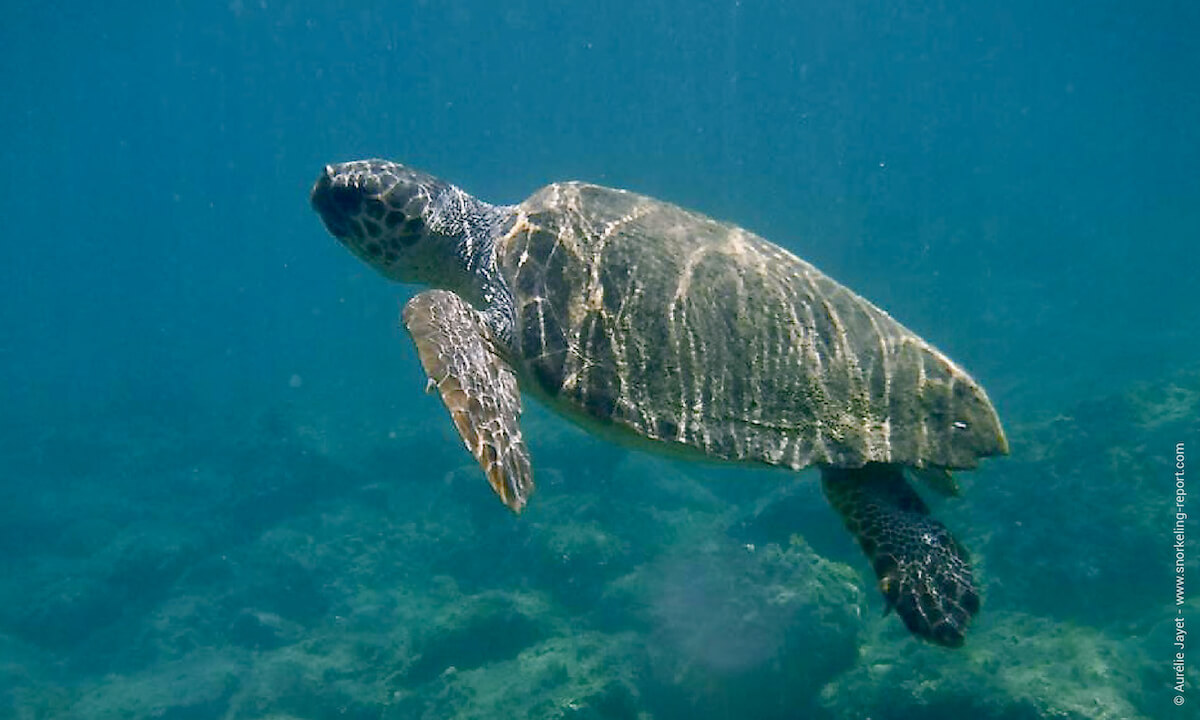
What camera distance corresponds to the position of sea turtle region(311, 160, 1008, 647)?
3.63m

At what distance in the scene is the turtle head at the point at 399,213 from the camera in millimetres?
4910

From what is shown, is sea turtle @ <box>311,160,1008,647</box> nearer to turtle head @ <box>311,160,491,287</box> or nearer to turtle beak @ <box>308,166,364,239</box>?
turtle head @ <box>311,160,491,287</box>

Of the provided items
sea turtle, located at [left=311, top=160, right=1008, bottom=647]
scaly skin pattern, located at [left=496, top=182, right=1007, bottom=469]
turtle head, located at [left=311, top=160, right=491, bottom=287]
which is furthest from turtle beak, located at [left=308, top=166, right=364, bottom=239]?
scaly skin pattern, located at [left=496, top=182, right=1007, bottom=469]

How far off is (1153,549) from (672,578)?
5.14m

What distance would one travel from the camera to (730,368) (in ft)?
12.5

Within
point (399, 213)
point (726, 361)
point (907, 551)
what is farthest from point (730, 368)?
point (399, 213)

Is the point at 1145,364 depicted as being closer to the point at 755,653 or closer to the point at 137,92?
the point at 755,653

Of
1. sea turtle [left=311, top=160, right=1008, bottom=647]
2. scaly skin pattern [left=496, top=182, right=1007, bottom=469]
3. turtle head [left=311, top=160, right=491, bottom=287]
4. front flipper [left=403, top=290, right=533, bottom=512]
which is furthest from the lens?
turtle head [left=311, top=160, right=491, bottom=287]

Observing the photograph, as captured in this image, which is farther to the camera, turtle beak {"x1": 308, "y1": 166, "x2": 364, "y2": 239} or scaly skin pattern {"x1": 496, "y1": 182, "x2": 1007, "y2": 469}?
turtle beak {"x1": 308, "y1": 166, "x2": 364, "y2": 239}

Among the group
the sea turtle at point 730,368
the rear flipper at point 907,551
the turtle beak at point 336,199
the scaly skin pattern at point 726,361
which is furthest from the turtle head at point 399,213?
the rear flipper at point 907,551

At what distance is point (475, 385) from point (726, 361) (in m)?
1.27

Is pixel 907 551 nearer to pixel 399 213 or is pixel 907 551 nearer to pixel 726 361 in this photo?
pixel 726 361

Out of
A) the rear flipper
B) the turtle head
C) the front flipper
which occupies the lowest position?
the rear flipper

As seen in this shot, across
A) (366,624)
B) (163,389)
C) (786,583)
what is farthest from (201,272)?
(786,583)
